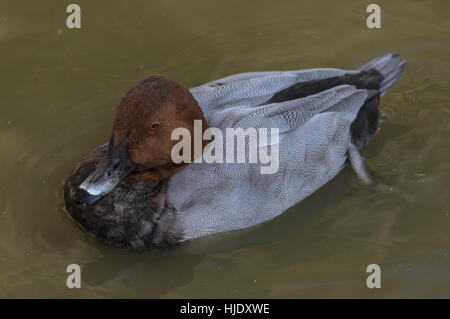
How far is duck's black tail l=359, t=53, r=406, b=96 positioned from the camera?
19.1ft

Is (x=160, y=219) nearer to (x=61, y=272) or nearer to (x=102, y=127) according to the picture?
(x=61, y=272)

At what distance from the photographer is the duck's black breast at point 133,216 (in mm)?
5082

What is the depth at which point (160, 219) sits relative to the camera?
5086 mm

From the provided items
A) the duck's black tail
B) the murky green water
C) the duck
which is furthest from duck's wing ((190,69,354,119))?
the murky green water

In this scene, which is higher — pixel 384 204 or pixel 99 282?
pixel 384 204

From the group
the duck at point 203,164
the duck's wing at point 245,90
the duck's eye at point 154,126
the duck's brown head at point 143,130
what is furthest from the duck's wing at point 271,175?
the duck's eye at point 154,126

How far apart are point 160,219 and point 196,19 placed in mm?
2329

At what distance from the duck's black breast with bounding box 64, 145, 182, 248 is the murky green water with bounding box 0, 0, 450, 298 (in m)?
0.10

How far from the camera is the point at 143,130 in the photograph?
4887mm

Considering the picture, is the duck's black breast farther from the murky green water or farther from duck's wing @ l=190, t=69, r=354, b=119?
duck's wing @ l=190, t=69, r=354, b=119

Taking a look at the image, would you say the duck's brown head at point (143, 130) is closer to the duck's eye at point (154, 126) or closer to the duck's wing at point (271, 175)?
the duck's eye at point (154, 126)

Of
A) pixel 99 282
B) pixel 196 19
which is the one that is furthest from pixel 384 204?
pixel 196 19

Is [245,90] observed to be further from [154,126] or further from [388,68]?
[388,68]
